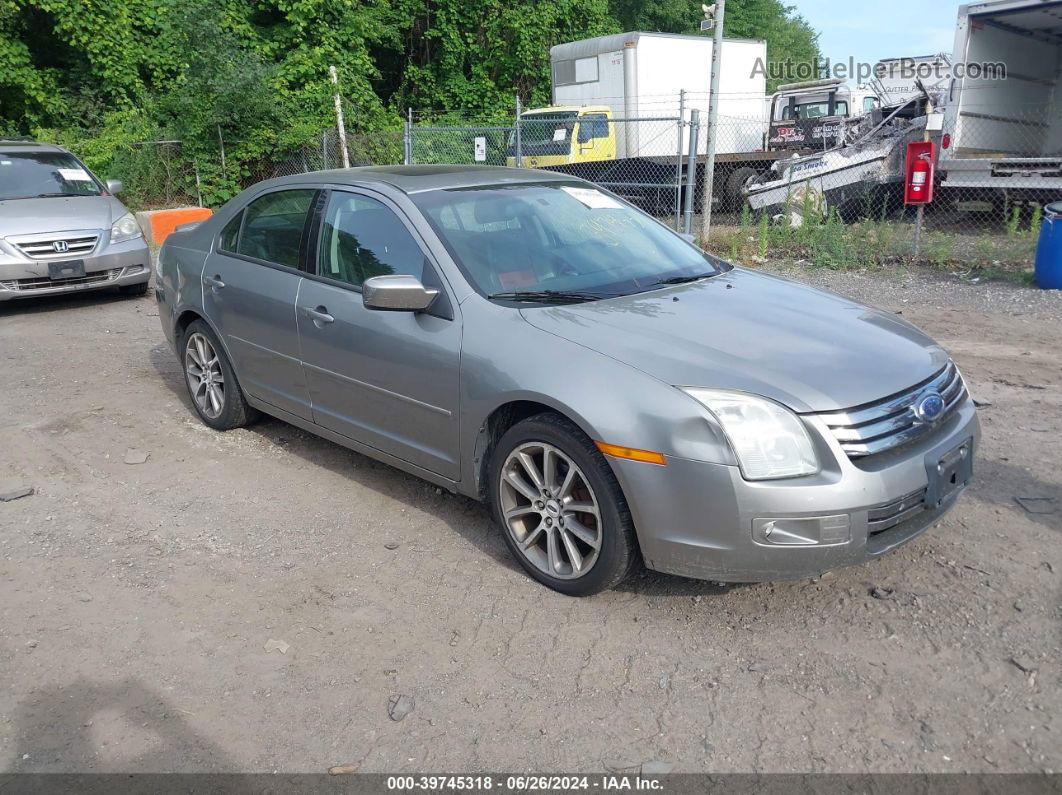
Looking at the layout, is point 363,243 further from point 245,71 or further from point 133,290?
point 245,71

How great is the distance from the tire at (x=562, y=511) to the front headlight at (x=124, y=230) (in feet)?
24.3

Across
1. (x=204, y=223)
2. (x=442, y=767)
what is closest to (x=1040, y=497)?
(x=442, y=767)

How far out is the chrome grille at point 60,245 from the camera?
882 centimetres

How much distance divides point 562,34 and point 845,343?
83.3 ft

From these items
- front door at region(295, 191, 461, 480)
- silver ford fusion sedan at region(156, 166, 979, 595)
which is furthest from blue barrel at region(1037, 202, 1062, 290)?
front door at region(295, 191, 461, 480)

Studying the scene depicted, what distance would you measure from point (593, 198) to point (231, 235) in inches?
86.7

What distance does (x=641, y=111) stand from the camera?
1927cm

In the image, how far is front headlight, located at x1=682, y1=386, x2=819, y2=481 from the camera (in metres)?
3.04

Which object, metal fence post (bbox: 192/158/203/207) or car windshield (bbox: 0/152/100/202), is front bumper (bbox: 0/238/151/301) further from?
metal fence post (bbox: 192/158/203/207)

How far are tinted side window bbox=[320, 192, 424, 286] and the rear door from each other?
218 millimetres

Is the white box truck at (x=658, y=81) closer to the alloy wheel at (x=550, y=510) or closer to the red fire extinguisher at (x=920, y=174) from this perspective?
the red fire extinguisher at (x=920, y=174)

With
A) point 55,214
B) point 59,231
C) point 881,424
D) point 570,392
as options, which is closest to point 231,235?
point 570,392

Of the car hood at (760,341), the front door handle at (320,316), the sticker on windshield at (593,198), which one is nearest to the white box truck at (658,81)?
the sticker on windshield at (593,198)

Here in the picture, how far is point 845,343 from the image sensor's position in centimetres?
354
